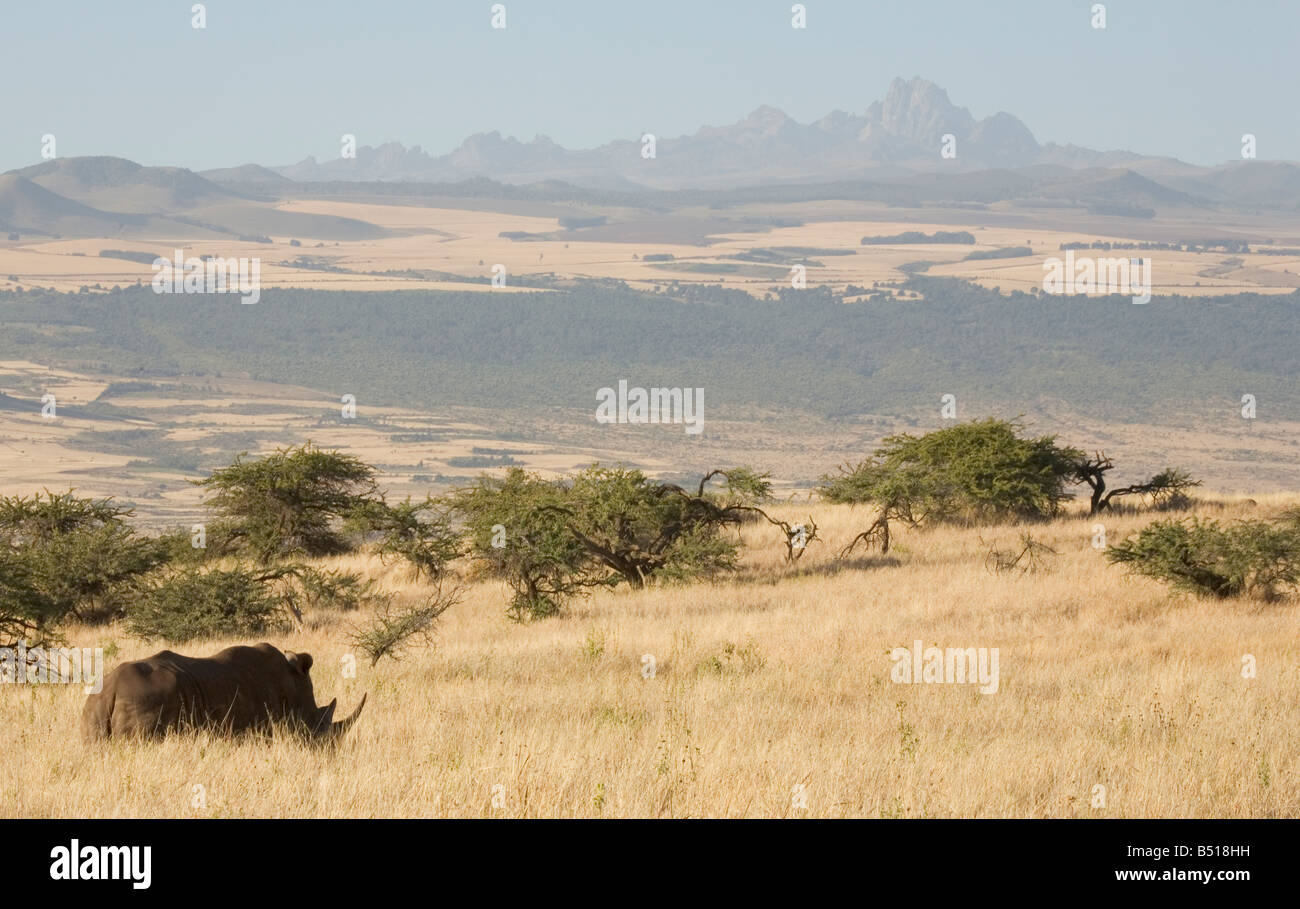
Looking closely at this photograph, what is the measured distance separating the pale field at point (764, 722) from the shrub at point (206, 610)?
1.71 ft

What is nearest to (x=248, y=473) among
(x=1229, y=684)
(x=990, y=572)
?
(x=990, y=572)

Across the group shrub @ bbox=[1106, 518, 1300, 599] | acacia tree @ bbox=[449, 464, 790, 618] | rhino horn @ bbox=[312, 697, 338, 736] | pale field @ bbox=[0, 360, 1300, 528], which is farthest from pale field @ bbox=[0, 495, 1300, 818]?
pale field @ bbox=[0, 360, 1300, 528]

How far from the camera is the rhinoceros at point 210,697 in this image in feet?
25.3

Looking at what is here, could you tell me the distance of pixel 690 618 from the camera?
55.7 ft

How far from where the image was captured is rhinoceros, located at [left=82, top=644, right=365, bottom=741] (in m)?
7.73

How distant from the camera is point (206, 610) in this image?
17.5 m

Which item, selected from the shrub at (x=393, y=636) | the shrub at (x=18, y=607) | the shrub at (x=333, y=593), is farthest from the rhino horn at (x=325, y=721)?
the shrub at (x=333, y=593)

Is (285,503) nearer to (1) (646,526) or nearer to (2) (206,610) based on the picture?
(1) (646,526)

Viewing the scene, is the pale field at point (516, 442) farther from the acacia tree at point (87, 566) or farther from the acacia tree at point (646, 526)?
the acacia tree at point (87, 566)

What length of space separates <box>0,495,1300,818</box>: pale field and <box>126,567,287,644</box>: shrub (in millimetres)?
522

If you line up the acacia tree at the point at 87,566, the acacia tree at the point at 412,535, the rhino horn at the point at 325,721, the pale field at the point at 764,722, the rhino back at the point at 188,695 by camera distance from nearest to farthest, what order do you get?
the pale field at the point at 764,722 → the rhino back at the point at 188,695 → the rhino horn at the point at 325,721 → the acacia tree at the point at 87,566 → the acacia tree at the point at 412,535

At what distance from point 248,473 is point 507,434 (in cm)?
15363

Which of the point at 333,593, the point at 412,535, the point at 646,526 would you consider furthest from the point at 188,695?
the point at 412,535
